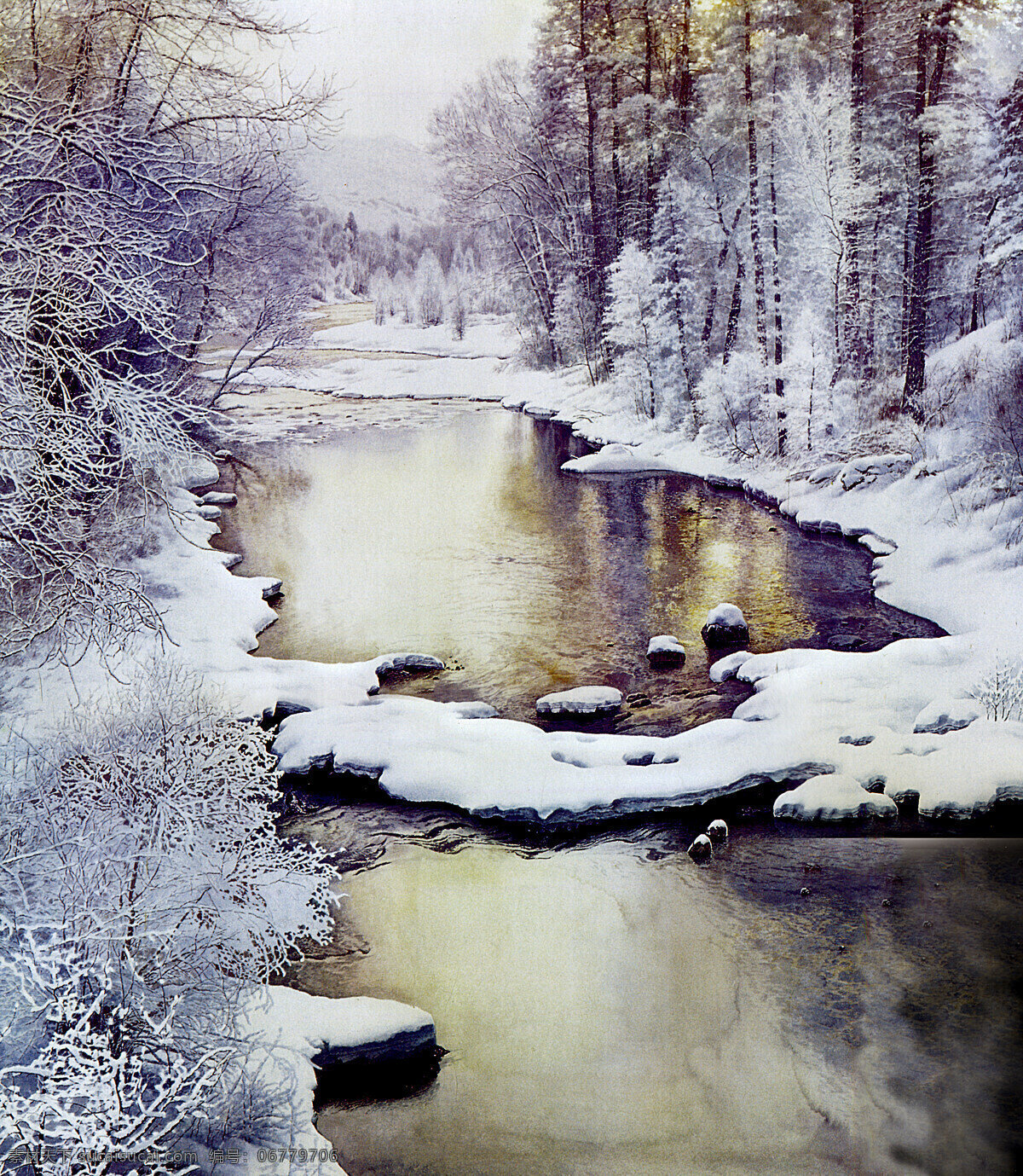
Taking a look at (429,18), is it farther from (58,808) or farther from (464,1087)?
(464,1087)

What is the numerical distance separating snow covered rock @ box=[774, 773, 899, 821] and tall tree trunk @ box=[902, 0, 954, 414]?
5.82 ft

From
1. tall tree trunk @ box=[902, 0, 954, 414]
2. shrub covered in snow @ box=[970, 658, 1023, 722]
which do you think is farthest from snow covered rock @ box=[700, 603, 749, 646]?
tall tree trunk @ box=[902, 0, 954, 414]

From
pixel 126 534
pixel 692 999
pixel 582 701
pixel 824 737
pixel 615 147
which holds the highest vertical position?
pixel 615 147

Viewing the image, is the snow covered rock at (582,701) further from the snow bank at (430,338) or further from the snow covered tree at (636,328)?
the snow covered tree at (636,328)

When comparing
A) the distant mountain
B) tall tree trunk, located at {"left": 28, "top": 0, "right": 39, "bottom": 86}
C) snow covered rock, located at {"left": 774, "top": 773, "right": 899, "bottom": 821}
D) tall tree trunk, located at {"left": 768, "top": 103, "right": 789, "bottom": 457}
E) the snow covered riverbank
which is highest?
tall tree trunk, located at {"left": 28, "top": 0, "right": 39, "bottom": 86}

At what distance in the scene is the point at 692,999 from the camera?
2.87 metres

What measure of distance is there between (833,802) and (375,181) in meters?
2.76

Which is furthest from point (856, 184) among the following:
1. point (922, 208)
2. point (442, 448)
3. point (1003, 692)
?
point (1003, 692)

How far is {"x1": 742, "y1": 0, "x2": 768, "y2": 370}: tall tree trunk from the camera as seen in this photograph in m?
3.92

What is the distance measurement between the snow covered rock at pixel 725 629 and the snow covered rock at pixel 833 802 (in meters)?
0.68

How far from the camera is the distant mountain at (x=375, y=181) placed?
324cm

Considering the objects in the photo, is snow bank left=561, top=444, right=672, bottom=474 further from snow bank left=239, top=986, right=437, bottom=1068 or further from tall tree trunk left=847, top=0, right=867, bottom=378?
snow bank left=239, top=986, right=437, bottom=1068

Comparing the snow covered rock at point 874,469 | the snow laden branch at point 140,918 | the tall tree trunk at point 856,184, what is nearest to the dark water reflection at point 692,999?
the snow laden branch at point 140,918

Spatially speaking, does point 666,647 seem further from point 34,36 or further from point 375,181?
point 34,36
